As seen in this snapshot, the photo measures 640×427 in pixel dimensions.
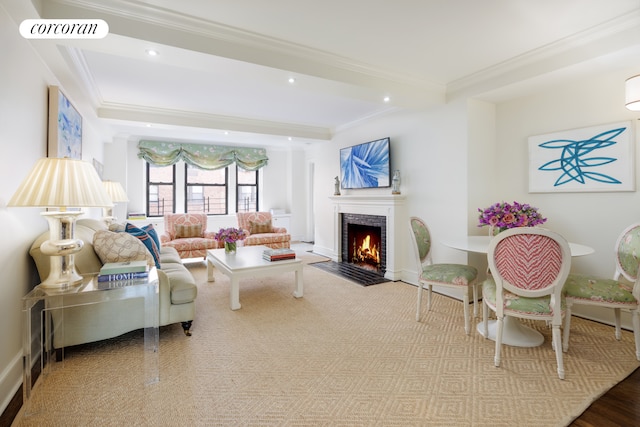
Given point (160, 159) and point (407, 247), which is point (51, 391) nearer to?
point (407, 247)

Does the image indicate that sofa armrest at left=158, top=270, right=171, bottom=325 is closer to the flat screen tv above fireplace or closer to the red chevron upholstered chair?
the red chevron upholstered chair

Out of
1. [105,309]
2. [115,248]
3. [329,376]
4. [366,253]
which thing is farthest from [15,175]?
[366,253]

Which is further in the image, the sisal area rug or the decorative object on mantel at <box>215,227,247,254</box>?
the decorative object on mantel at <box>215,227,247,254</box>

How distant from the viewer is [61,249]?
6.35ft

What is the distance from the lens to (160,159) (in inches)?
256

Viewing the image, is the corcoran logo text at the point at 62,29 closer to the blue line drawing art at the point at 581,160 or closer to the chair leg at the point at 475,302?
the chair leg at the point at 475,302

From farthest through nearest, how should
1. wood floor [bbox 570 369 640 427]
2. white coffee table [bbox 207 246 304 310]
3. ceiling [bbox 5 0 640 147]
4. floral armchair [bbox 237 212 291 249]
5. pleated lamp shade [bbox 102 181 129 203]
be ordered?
floral armchair [bbox 237 212 291 249], pleated lamp shade [bbox 102 181 129 203], white coffee table [bbox 207 246 304 310], ceiling [bbox 5 0 640 147], wood floor [bbox 570 369 640 427]

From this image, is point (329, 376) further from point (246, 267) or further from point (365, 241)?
point (365, 241)

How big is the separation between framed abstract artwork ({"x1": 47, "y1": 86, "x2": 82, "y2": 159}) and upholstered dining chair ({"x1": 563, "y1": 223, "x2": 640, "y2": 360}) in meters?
4.36

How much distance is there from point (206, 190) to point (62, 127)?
4.37 metres

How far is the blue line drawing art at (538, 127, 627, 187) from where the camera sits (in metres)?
2.90

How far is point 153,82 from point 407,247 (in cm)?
391

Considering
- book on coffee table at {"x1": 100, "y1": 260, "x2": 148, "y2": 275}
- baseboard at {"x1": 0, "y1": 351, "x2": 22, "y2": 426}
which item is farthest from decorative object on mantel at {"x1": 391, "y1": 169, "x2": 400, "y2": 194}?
baseboard at {"x1": 0, "y1": 351, "x2": 22, "y2": 426}

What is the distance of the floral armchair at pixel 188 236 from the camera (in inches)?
206
